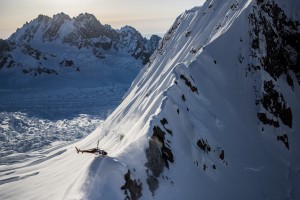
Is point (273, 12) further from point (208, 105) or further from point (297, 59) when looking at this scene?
point (208, 105)

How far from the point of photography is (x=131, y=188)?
15461 mm

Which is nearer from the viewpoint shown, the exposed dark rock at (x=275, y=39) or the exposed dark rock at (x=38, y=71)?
the exposed dark rock at (x=275, y=39)

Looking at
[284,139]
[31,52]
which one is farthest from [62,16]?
[284,139]

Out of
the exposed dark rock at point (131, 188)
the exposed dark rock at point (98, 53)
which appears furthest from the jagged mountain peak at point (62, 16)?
the exposed dark rock at point (131, 188)

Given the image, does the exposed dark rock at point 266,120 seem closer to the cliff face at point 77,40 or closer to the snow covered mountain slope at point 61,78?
the snow covered mountain slope at point 61,78

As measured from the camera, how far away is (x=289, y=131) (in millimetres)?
27219

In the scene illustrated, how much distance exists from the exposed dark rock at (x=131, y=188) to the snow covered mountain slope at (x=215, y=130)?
59 mm

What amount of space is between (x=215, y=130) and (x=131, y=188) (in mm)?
10980

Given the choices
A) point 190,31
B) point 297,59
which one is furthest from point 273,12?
point 190,31

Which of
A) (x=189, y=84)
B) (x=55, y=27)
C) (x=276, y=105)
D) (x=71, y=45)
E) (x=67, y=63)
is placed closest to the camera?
(x=189, y=84)

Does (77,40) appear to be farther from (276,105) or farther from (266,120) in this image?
(266,120)

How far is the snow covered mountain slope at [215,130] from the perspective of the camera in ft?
56.4

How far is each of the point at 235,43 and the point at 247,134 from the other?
31.6 feet

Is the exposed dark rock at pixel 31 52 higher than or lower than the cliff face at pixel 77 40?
lower
